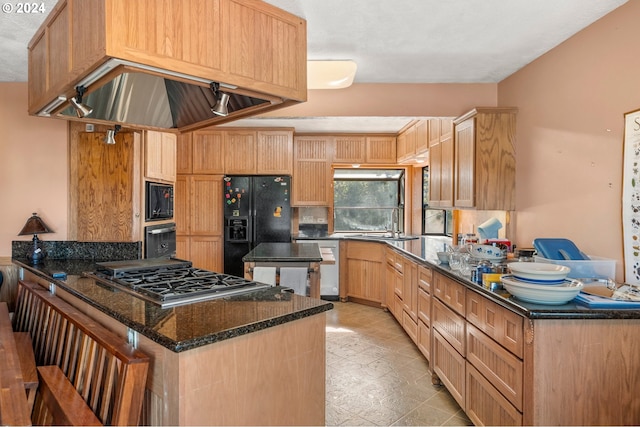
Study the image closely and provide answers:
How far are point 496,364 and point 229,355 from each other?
4.43 ft

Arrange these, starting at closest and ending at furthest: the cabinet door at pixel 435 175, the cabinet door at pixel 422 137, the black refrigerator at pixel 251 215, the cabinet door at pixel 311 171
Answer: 1. the cabinet door at pixel 435 175
2. the cabinet door at pixel 422 137
3. the black refrigerator at pixel 251 215
4. the cabinet door at pixel 311 171

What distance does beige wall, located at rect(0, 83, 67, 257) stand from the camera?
3.29m

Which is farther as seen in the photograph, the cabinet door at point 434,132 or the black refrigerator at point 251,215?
the black refrigerator at point 251,215

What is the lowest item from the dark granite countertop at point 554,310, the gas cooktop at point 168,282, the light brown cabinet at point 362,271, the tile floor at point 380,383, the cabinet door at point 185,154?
the tile floor at point 380,383

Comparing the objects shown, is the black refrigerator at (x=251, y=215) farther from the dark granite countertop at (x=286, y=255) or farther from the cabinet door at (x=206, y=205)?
the dark granite countertop at (x=286, y=255)

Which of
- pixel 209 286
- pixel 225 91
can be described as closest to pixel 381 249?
pixel 209 286

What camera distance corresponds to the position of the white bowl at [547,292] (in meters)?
1.73

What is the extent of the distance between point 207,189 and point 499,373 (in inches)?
166

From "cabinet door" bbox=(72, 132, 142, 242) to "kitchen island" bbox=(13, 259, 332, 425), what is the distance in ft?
5.08

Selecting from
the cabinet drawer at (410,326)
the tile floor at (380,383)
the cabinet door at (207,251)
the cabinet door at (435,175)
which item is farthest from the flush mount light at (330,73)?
the cabinet door at (207,251)

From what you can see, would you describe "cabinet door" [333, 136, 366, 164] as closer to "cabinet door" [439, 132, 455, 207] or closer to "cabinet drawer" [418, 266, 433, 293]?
"cabinet door" [439, 132, 455, 207]

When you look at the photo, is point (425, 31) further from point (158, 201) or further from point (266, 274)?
point (158, 201)

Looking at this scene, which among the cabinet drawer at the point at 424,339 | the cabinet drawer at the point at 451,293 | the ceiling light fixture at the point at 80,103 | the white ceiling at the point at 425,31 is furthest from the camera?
the cabinet drawer at the point at 424,339

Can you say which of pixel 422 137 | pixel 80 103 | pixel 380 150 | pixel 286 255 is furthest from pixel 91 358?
pixel 380 150
